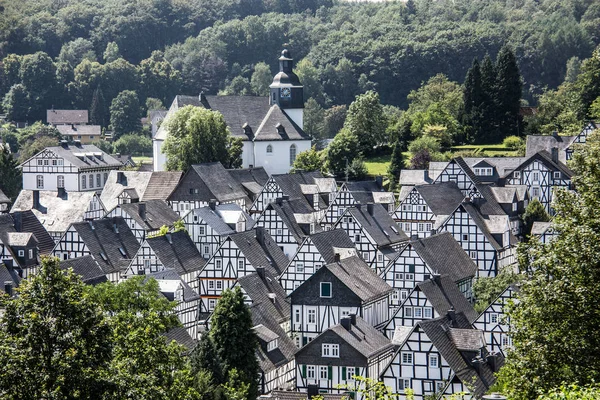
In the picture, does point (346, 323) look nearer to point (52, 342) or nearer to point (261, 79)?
point (52, 342)

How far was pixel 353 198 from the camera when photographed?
79062mm

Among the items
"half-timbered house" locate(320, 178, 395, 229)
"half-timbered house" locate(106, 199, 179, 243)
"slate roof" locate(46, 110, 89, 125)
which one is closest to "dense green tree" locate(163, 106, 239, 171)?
"half-timbered house" locate(320, 178, 395, 229)

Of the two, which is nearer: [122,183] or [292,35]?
[122,183]

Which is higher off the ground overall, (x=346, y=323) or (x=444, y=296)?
(x=444, y=296)

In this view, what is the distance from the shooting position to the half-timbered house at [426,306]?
55.1 metres

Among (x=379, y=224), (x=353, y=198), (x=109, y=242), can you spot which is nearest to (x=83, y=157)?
(x=353, y=198)

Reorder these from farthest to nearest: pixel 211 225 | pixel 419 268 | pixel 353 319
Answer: pixel 211 225 < pixel 419 268 < pixel 353 319

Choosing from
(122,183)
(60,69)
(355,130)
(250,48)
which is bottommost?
(122,183)

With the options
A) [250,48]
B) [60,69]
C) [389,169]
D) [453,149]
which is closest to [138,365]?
[389,169]

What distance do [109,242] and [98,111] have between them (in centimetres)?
9392

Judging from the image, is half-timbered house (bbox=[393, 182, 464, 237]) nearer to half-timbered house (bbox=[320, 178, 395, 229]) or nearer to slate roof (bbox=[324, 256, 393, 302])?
half-timbered house (bbox=[320, 178, 395, 229])

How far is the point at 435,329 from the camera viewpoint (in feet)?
160

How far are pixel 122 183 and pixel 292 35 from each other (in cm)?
11301

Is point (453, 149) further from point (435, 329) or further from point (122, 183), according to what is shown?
point (435, 329)
